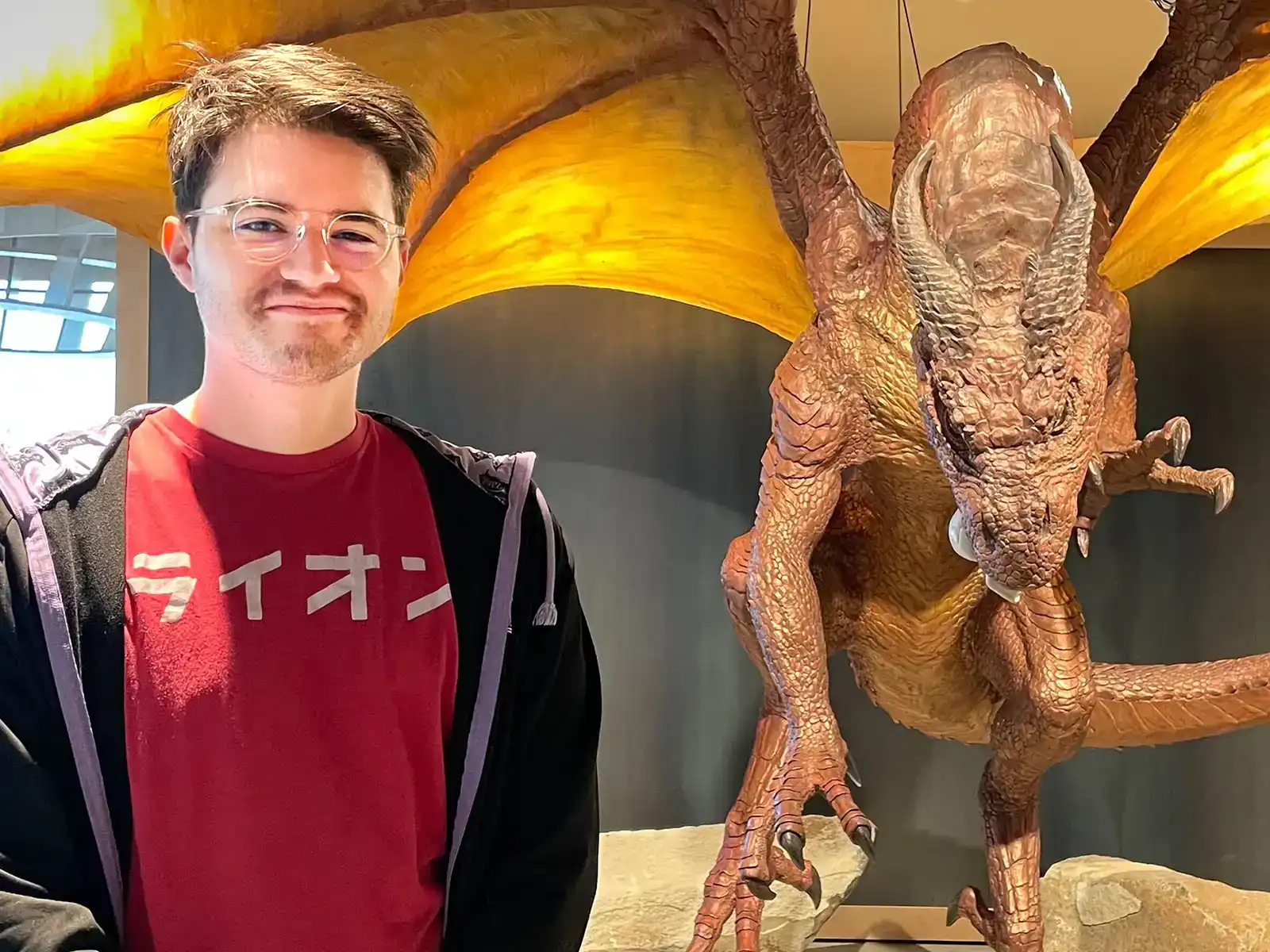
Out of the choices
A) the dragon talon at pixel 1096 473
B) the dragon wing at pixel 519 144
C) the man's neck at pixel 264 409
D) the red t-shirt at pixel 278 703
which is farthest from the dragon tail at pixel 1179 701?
the man's neck at pixel 264 409

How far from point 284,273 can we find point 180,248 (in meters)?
0.10

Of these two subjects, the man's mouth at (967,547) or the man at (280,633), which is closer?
the man at (280,633)

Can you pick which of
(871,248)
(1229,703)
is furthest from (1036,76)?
(1229,703)

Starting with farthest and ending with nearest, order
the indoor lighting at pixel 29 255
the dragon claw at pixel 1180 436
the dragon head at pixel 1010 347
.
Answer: the indoor lighting at pixel 29 255, the dragon claw at pixel 1180 436, the dragon head at pixel 1010 347

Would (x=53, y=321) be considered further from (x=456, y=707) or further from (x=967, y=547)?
(x=967, y=547)

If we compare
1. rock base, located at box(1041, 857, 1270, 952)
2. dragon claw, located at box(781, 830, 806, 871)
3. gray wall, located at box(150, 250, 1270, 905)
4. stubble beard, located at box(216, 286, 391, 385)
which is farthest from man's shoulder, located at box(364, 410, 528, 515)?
rock base, located at box(1041, 857, 1270, 952)

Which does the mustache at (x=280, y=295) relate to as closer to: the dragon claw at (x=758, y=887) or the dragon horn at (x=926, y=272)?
the dragon horn at (x=926, y=272)

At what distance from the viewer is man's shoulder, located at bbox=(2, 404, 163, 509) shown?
2.40ft

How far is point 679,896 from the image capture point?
200 centimetres

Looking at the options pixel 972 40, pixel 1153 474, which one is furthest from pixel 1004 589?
pixel 972 40

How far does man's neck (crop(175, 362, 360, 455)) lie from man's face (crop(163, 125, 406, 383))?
0.05ft

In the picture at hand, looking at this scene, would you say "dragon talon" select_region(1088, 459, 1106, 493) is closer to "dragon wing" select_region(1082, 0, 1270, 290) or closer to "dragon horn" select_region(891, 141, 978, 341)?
"dragon horn" select_region(891, 141, 978, 341)

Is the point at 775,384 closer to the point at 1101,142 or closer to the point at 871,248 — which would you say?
the point at 871,248

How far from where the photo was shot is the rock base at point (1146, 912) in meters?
1.92
